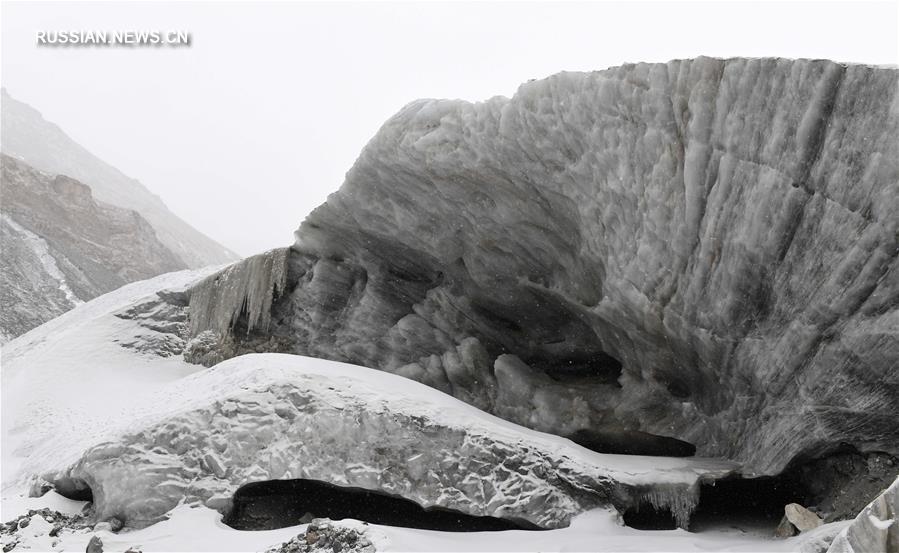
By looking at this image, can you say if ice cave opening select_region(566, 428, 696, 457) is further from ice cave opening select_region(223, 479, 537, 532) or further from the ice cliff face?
ice cave opening select_region(223, 479, 537, 532)

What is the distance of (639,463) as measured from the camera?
10539 millimetres

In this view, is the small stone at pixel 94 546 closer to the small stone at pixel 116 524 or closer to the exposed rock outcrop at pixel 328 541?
the small stone at pixel 116 524

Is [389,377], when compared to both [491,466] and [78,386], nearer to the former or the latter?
[491,466]

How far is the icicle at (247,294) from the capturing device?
56.7 feet

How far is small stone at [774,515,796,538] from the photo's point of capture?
8.75 meters

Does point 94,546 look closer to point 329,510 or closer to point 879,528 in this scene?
point 329,510

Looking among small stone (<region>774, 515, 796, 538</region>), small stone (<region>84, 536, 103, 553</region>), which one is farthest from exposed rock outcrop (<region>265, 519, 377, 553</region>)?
small stone (<region>774, 515, 796, 538</region>)

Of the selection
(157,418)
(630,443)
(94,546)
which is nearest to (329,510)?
(157,418)

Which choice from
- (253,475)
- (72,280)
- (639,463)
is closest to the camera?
(253,475)

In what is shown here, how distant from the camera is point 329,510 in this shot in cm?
1034

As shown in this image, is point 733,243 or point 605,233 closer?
point 733,243

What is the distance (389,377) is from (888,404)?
7.98 meters

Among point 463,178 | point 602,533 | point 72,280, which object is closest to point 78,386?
point 463,178

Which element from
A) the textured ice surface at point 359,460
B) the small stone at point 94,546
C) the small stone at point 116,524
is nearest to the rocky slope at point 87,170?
the textured ice surface at point 359,460
